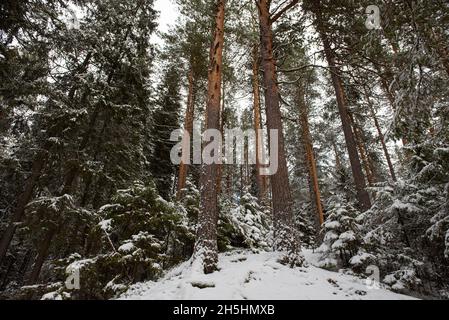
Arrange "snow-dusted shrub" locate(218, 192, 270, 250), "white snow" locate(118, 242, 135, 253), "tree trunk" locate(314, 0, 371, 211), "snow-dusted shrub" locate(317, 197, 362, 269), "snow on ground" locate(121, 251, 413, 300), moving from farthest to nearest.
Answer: "tree trunk" locate(314, 0, 371, 211), "snow-dusted shrub" locate(218, 192, 270, 250), "snow-dusted shrub" locate(317, 197, 362, 269), "white snow" locate(118, 242, 135, 253), "snow on ground" locate(121, 251, 413, 300)

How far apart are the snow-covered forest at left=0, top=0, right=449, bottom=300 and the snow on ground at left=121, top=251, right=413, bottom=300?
4cm

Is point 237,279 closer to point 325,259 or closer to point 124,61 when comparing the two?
point 325,259

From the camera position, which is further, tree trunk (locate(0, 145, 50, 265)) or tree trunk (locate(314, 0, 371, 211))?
tree trunk (locate(314, 0, 371, 211))

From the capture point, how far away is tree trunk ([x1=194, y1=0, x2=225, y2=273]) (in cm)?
584

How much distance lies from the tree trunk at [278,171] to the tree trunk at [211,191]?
4.95ft

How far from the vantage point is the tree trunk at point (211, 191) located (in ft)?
19.2

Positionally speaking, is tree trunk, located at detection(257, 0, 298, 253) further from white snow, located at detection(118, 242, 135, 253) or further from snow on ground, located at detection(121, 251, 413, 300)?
white snow, located at detection(118, 242, 135, 253)

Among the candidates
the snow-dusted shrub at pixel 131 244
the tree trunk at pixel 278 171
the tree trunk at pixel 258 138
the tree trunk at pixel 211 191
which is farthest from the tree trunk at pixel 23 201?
the tree trunk at pixel 258 138

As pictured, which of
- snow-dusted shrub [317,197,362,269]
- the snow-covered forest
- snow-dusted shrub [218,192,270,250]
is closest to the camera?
the snow-covered forest

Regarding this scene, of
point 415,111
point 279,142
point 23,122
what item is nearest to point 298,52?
point 279,142

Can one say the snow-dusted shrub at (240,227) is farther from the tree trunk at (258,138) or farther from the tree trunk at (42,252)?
the tree trunk at (42,252)

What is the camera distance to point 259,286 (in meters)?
4.84

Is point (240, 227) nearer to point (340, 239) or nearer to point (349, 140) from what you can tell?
point (340, 239)

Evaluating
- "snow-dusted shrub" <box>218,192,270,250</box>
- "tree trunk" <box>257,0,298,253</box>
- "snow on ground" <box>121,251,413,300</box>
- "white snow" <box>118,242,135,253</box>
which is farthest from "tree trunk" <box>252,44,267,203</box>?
"white snow" <box>118,242,135,253</box>
